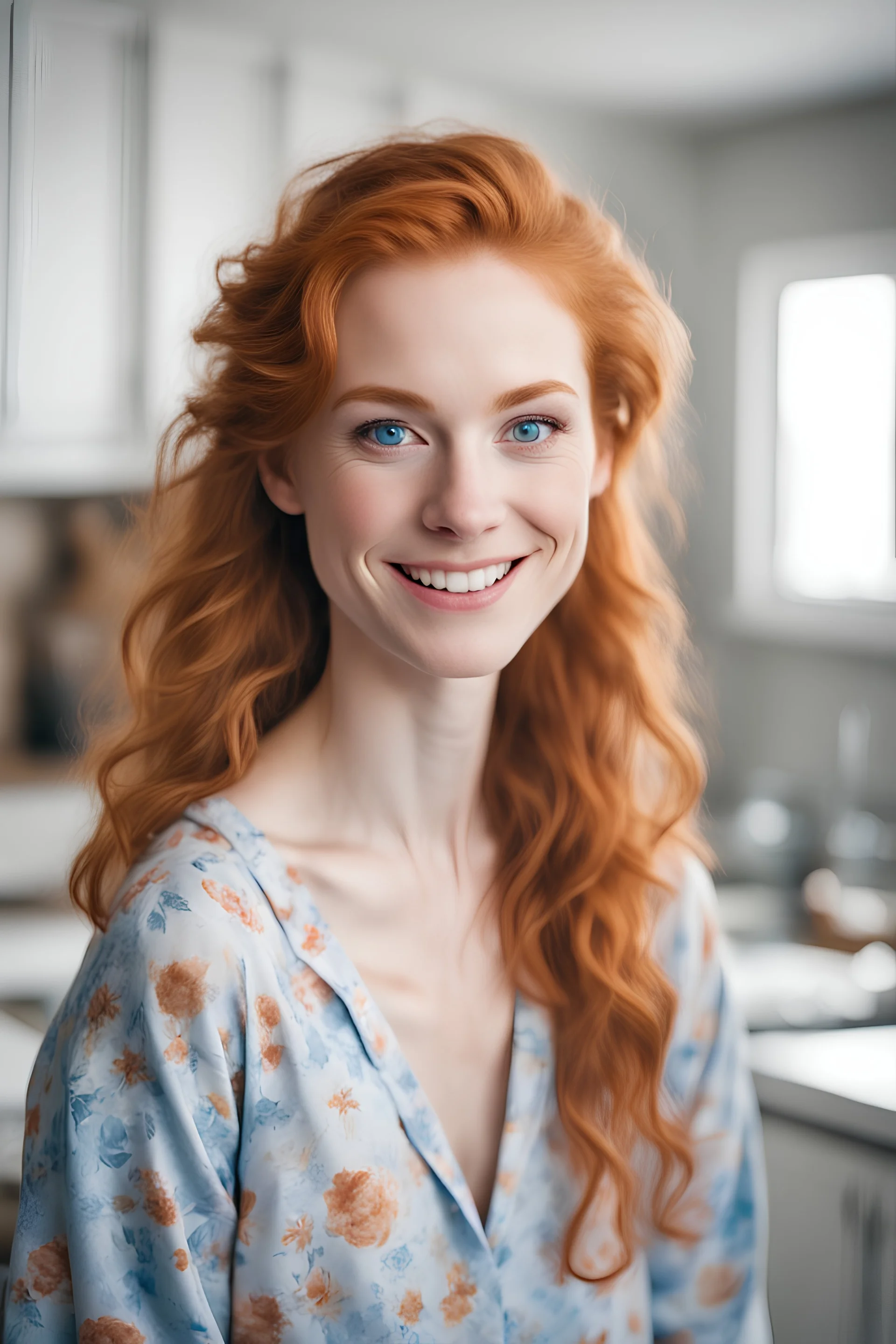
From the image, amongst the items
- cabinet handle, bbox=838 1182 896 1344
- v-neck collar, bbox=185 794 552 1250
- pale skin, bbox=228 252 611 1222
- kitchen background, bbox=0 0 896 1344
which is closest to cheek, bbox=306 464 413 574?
pale skin, bbox=228 252 611 1222

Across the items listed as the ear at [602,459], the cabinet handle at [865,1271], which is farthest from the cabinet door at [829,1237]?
the ear at [602,459]

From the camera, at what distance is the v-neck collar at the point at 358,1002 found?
0.84 metres

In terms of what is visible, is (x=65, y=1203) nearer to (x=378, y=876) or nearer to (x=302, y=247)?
(x=378, y=876)

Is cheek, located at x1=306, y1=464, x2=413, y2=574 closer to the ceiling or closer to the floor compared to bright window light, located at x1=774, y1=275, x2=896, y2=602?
closer to the floor

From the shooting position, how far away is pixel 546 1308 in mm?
893

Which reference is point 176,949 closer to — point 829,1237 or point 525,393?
point 525,393

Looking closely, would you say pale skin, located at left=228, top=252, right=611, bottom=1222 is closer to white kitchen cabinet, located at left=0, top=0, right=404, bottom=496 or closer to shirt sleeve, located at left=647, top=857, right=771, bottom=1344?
shirt sleeve, located at left=647, top=857, right=771, bottom=1344

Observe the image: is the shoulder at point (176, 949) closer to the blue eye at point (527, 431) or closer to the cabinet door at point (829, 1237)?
the blue eye at point (527, 431)

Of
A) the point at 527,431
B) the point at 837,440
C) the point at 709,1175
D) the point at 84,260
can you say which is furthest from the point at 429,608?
the point at 837,440

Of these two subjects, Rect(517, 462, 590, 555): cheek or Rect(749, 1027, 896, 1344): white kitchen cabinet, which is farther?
Rect(749, 1027, 896, 1344): white kitchen cabinet

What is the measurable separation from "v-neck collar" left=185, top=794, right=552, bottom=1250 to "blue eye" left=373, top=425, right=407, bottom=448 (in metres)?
0.25

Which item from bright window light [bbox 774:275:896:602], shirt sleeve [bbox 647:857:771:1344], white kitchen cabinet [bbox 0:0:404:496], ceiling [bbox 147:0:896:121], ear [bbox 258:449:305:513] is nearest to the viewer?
ear [bbox 258:449:305:513]

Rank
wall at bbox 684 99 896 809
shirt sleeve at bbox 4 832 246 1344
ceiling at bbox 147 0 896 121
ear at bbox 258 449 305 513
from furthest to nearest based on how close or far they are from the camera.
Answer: wall at bbox 684 99 896 809 → ceiling at bbox 147 0 896 121 → ear at bbox 258 449 305 513 → shirt sleeve at bbox 4 832 246 1344

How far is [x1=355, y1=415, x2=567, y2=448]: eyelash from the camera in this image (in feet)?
2.63
